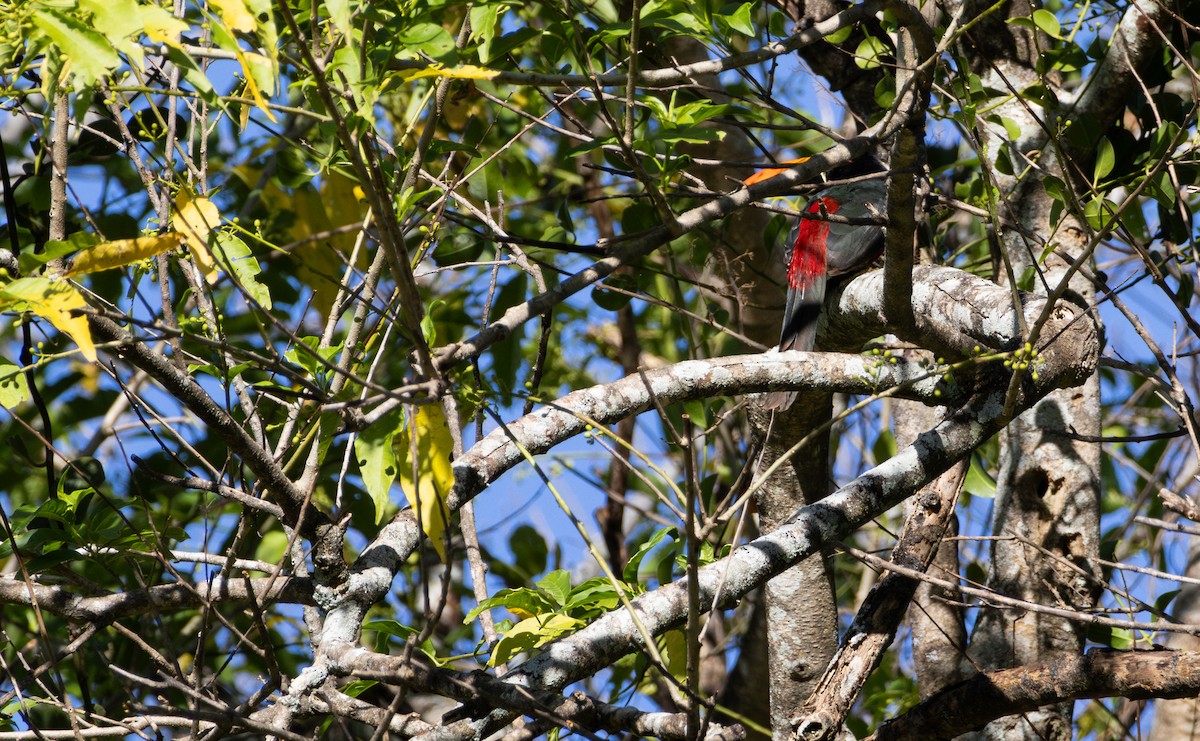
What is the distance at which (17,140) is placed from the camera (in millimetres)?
4207

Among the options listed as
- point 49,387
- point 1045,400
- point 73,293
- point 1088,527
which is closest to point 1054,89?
point 1045,400

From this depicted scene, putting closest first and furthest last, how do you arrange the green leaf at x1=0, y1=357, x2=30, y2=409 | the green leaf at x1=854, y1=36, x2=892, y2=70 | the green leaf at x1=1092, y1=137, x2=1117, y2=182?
1. the green leaf at x1=0, y1=357, x2=30, y2=409
2. the green leaf at x1=1092, y1=137, x2=1117, y2=182
3. the green leaf at x1=854, y1=36, x2=892, y2=70

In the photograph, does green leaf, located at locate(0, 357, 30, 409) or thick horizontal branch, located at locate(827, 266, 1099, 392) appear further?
thick horizontal branch, located at locate(827, 266, 1099, 392)

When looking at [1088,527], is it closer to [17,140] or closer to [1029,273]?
[1029,273]

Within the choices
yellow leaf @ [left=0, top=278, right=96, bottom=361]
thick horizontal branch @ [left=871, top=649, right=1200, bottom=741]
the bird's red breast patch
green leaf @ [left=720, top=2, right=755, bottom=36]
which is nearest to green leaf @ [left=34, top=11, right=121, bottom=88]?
yellow leaf @ [left=0, top=278, right=96, bottom=361]

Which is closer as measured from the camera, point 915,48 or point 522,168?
point 915,48

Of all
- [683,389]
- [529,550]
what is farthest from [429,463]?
[529,550]

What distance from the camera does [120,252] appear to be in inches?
53.4

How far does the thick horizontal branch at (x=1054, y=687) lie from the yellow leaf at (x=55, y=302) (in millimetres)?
1681

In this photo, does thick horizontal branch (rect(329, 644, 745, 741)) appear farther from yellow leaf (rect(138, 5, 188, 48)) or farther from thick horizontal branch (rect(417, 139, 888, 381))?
yellow leaf (rect(138, 5, 188, 48))

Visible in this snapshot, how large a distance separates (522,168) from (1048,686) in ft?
8.16

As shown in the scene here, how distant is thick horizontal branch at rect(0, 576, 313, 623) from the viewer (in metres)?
1.83

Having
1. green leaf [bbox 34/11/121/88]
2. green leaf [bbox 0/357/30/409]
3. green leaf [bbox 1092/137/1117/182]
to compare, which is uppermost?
green leaf [bbox 1092/137/1117/182]

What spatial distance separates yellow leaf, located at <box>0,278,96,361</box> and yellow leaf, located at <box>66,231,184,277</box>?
7 cm
